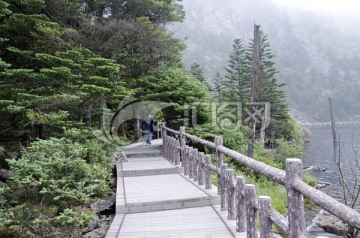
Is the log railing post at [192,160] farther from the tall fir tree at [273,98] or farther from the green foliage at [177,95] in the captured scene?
the tall fir tree at [273,98]

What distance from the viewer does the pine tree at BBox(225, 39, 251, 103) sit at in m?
34.1

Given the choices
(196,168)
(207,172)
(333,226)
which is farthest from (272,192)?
(207,172)

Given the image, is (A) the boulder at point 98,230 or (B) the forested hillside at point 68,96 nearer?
(B) the forested hillside at point 68,96

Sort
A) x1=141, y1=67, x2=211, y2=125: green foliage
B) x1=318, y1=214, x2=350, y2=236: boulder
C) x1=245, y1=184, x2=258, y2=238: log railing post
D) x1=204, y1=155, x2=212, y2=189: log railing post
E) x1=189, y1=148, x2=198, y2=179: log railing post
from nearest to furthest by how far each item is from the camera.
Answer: x1=245, y1=184, x2=258, y2=238: log railing post, x1=204, y1=155, x2=212, y2=189: log railing post, x1=189, y1=148, x2=198, y2=179: log railing post, x1=318, y1=214, x2=350, y2=236: boulder, x1=141, y1=67, x2=211, y2=125: green foliage

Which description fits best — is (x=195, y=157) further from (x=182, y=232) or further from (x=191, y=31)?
(x=191, y=31)

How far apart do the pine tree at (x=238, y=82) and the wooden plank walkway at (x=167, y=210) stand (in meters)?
26.8

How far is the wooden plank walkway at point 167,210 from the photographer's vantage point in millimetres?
4551

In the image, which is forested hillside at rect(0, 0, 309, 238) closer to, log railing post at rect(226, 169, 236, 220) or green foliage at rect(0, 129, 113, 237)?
green foliage at rect(0, 129, 113, 237)

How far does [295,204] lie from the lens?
267 centimetres

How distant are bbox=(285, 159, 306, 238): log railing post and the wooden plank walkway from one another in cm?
166

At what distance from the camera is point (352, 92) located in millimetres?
138500

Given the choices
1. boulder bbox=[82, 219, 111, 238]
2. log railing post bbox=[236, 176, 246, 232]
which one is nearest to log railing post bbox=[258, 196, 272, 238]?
log railing post bbox=[236, 176, 246, 232]

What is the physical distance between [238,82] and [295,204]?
35788 millimetres

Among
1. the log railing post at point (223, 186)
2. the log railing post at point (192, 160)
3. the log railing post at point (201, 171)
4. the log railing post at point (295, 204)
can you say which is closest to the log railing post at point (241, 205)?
the log railing post at point (223, 186)
